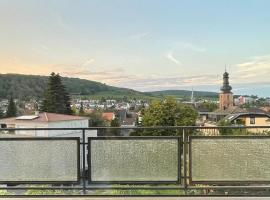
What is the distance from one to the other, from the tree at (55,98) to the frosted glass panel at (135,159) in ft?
220

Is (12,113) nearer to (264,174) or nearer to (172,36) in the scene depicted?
(172,36)

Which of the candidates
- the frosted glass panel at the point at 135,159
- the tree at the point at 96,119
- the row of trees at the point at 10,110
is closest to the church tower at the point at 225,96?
the tree at the point at 96,119

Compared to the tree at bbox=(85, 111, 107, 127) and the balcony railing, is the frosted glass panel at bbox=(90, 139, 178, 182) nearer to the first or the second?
the balcony railing

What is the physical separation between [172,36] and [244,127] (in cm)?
4088

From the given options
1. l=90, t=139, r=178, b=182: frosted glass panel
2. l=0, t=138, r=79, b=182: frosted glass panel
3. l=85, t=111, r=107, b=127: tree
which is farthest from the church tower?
l=0, t=138, r=79, b=182: frosted glass panel

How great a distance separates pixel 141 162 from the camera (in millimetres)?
5191

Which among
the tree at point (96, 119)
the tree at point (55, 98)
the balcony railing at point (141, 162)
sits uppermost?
the tree at point (55, 98)

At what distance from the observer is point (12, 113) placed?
235 feet

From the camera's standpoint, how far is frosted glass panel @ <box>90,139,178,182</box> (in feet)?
A: 16.9

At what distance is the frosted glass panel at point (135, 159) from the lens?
5.16 m

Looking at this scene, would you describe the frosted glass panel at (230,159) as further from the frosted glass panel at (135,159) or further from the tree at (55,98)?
the tree at (55,98)

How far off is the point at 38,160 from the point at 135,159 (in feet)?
3.83

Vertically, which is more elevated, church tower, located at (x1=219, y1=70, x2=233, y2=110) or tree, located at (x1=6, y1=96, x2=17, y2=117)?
church tower, located at (x1=219, y1=70, x2=233, y2=110)

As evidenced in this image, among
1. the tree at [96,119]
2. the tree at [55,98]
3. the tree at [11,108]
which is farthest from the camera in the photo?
the tree at [96,119]
